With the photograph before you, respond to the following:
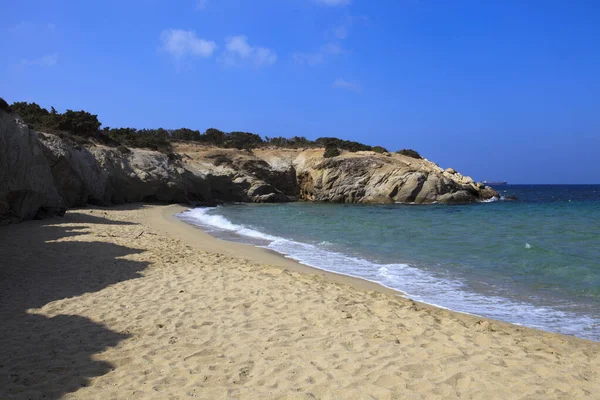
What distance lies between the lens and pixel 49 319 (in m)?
5.99

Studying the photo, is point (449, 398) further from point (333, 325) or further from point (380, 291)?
point (380, 291)

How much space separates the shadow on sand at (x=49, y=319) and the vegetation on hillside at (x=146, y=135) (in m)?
7.58

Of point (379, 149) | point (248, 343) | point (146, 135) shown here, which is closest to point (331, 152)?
point (379, 149)

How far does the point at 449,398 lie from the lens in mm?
3994

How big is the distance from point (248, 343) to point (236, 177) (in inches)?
1538

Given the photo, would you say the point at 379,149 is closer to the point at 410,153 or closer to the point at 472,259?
the point at 410,153

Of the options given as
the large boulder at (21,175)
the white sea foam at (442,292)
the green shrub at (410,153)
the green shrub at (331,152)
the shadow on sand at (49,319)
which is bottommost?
the white sea foam at (442,292)

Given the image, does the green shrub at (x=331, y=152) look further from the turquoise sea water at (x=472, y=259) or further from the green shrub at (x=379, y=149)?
the turquoise sea water at (x=472, y=259)

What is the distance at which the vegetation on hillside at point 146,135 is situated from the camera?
32781mm

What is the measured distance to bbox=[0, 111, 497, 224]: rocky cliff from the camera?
23625mm

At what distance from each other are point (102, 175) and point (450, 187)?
1257 inches

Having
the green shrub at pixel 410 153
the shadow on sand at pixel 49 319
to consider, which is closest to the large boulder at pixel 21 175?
the shadow on sand at pixel 49 319

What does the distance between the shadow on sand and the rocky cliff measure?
7262 millimetres

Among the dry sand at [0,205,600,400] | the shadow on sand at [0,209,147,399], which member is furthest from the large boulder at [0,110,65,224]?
the dry sand at [0,205,600,400]
